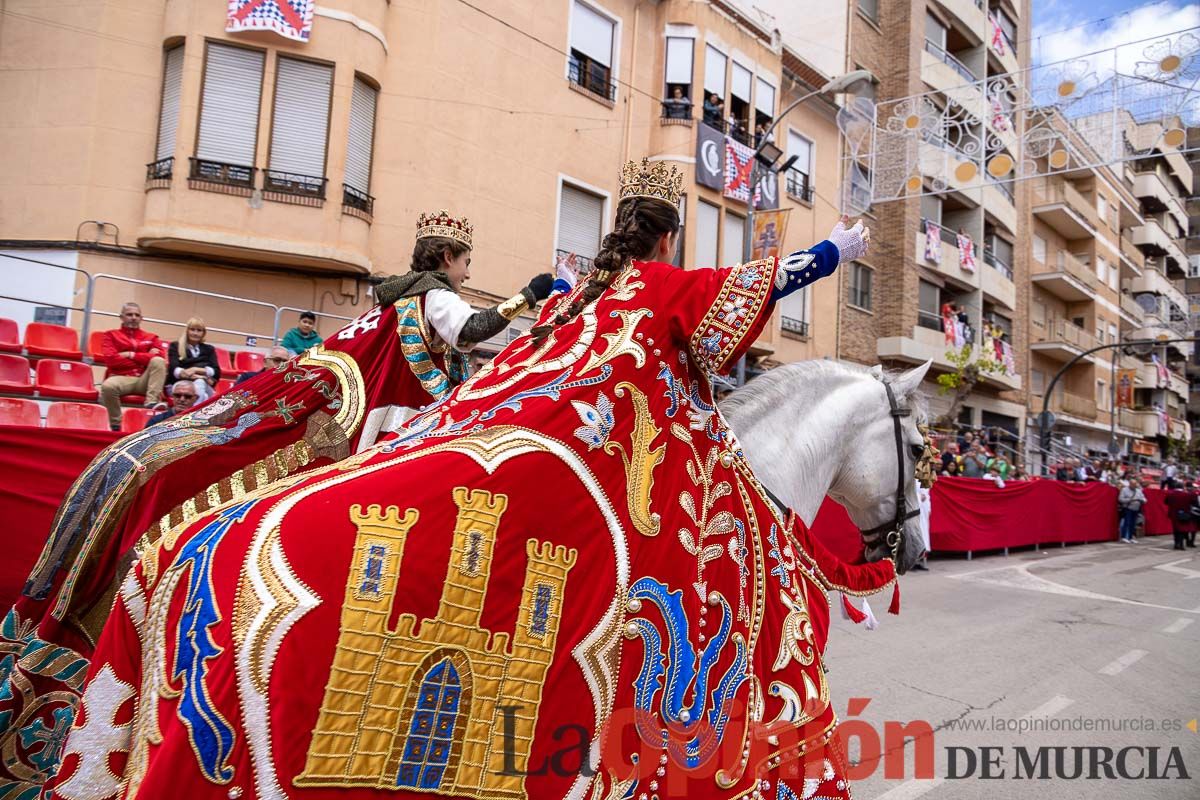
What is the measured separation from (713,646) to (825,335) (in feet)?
73.1

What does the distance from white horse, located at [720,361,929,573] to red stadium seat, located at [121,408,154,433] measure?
691 cm

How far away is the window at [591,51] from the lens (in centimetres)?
1703

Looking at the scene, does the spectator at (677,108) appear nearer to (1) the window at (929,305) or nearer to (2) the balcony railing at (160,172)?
(2) the balcony railing at (160,172)

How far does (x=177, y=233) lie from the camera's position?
11.9 meters

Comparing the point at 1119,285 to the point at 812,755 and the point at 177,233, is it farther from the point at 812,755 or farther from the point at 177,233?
the point at 812,755

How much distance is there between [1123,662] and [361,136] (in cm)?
1328

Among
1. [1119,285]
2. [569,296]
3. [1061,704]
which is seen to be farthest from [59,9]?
[1119,285]

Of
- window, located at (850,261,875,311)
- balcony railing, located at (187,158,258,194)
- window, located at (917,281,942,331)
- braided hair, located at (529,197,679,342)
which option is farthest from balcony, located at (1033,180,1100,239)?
braided hair, located at (529,197,679,342)

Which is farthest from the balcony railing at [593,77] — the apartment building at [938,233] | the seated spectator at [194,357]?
the seated spectator at [194,357]

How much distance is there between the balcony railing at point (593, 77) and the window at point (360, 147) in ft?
16.6

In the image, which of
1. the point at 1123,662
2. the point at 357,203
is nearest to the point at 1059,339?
the point at 1123,662

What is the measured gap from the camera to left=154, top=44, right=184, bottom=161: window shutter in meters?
12.4

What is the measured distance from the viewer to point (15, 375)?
28.8 ft

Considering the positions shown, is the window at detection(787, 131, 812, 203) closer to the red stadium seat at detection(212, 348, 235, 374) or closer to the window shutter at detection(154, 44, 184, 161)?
the window shutter at detection(154, 44, 184, 161)
